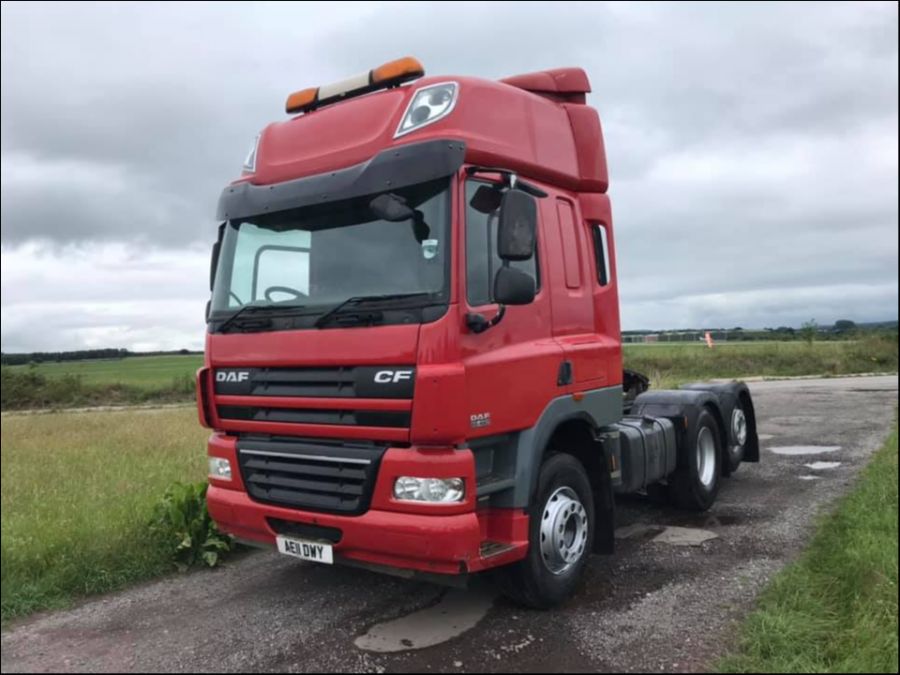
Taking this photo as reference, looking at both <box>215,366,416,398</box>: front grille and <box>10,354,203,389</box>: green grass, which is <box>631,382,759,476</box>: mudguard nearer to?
<box>215,366,416,398</box>: front grille

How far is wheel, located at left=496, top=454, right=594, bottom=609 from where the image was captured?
4504 mm

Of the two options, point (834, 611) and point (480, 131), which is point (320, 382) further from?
point (834, 611)

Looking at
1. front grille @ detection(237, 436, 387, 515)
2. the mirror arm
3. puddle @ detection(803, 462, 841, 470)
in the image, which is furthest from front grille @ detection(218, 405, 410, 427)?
puddle @ detection(803, 462, 841, 470)

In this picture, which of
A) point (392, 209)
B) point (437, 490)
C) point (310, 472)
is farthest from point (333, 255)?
point (437, 490)

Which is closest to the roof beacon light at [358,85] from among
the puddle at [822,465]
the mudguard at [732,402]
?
the mudguard at [732,402]

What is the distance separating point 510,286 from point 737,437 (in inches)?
216

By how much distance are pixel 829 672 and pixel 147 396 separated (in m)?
5.17

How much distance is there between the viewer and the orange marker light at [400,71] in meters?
4.77

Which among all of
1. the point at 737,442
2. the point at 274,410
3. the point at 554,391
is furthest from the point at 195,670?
the point at 737,442

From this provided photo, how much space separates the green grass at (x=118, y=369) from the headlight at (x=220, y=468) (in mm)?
704

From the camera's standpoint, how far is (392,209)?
4.19 m

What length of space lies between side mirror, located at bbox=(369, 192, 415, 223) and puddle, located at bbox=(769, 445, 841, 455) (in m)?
8.06

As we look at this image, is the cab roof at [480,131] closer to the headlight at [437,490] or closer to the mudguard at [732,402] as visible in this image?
the headlight at [437,490]

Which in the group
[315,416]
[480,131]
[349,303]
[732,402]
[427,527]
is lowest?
[427,527]
